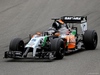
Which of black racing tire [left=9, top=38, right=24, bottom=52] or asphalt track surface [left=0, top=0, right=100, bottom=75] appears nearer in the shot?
asphalt track surface [left=0, top=0, right=100, bottom=75]

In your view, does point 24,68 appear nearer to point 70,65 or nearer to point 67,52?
point 70,65

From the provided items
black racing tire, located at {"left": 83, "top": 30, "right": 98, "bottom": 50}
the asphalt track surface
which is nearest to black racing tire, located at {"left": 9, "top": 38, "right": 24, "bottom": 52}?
the asphalt track surface

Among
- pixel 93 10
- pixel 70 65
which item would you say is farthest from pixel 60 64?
pixel 93 10

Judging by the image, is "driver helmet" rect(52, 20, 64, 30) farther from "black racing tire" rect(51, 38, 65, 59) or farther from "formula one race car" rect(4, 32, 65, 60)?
"black racing tire" rect(51, 38, 65, 59)

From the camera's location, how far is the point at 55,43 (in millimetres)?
13016

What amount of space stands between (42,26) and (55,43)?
29.4 feet

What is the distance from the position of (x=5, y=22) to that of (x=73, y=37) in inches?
342

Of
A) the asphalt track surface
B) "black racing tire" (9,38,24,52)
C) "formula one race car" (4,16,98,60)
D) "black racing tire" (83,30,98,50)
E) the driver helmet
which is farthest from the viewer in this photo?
"black racing tire" (83,30,98,50)

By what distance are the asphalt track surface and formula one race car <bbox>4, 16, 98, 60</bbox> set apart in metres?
0.27

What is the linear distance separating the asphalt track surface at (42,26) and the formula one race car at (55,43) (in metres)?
0.27

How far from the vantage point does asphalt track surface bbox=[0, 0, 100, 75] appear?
36.3ft

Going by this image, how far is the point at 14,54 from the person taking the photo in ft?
42.4

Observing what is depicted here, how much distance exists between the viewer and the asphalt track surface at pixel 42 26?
1107 centimetres

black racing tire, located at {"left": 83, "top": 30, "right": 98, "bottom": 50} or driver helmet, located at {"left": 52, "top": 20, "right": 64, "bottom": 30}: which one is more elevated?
driver helmet, located at {"left": 52, "top": 20, "right": 64, "bottom": 30}
